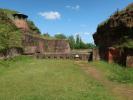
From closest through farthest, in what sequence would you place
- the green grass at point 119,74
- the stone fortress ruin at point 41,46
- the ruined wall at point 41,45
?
1. the green grass at point 119,74
2. the stone fortress ruin at point 41,46
3. the ruined wall at point 41,45

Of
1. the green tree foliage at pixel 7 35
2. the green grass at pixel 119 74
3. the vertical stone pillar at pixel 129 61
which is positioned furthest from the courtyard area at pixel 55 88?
the green tree foliage at pixel 7 35

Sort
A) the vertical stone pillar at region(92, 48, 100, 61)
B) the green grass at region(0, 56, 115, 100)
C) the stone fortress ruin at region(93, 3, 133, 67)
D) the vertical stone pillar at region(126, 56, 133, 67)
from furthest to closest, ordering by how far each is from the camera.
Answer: the vertical stone pillar at region(92, 48, 100, 61) < the stone fortress ruin at region(93, 3, 133, 67) < the vertical stone pillar at region(126, 56, 133, 67) < the green grass at region(0, 56, 115, 100)

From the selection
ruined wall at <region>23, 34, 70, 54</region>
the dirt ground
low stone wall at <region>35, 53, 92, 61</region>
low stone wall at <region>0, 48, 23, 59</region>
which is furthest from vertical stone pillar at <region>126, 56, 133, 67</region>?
ruined wall at <region>23, 34, 70, 54</region>

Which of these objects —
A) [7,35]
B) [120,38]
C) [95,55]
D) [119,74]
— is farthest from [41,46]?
[119,74]

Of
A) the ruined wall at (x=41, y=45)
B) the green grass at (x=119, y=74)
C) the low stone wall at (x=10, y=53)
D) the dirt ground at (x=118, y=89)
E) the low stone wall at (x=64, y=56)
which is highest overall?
the ruined wall at (x=41, y=45)

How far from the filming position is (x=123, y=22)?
734 inches

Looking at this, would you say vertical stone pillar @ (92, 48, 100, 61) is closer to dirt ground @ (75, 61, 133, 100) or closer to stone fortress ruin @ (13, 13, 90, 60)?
stone fortress ruin @ (13, 13, 90, 60)

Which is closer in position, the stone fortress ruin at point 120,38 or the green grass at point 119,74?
the green grass at point 119,74

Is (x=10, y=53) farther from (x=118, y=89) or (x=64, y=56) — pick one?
(x=118, y=89)

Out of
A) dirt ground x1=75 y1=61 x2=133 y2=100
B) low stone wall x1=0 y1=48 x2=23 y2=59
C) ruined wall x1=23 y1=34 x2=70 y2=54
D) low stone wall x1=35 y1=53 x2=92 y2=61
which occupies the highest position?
ruined wall x1=23 y1=34 x2=70 y2=54

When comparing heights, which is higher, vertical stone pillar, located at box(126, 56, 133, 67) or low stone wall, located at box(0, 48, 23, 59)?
low stone wall, located at box(0, 48, 23, 59)

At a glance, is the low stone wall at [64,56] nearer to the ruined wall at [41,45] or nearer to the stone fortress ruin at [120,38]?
the ruined wall at [41,45]

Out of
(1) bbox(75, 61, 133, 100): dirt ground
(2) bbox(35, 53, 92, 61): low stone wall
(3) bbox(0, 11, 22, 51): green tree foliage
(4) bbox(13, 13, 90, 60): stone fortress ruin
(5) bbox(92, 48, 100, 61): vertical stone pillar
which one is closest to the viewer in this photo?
(1) bbox(75, 61, 133, 100): dirt ground

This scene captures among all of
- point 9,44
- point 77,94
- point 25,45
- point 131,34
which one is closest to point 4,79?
point 77,94
